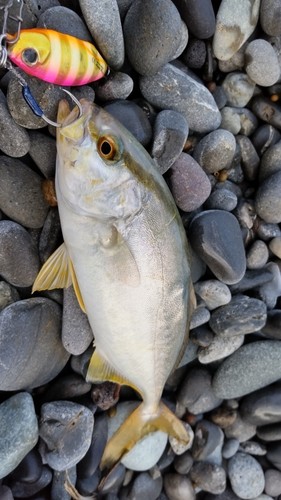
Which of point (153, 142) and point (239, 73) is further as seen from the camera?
point (239, 73)

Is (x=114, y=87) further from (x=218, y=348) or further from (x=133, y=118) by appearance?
(x=218, y=348)

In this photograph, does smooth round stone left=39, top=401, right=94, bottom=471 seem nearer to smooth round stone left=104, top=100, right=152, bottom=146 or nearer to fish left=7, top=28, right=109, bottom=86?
smooth round stone left=104, top=100, right=152, bottom=146

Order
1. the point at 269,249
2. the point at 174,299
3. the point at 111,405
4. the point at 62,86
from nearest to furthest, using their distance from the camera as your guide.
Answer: the point at 62,86, the point at 174,299, the point at 111,405, the point at 269,249

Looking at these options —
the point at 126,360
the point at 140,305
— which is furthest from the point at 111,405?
the point at 140,305

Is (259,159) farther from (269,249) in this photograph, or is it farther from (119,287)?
(119,287)

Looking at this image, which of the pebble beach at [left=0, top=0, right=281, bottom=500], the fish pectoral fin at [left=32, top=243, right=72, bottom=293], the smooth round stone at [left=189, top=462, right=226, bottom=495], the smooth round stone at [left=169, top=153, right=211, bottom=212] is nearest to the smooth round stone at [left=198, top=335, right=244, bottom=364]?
the pebble beach at [left=0, top=0, right=281, bottom=500]

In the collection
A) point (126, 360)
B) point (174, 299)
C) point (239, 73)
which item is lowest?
point (126, 360)

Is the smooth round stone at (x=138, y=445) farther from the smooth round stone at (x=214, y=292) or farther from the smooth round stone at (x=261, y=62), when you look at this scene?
the smooth round stone at (x=261, y=62)

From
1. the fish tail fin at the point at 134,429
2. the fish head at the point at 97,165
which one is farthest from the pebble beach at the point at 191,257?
the fish head at the point at 97,165
